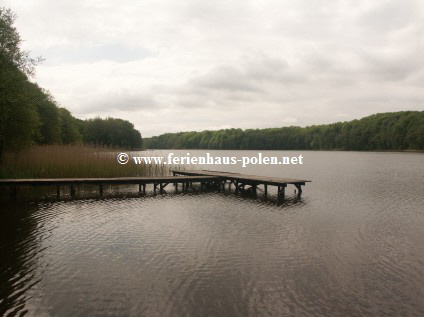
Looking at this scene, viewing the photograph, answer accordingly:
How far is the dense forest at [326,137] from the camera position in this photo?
3474 inches

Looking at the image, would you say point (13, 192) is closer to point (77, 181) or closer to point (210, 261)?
point (77, 181)

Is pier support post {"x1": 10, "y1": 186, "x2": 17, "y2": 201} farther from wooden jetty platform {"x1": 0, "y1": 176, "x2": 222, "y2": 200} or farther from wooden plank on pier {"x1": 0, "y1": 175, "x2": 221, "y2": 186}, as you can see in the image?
wooden plank on pier {"x1": 0, "y1": 175, "x2": 221, "y2": 186}

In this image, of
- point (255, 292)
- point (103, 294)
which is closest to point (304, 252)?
point (255, 292)

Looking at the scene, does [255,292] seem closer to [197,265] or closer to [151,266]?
[197,265]

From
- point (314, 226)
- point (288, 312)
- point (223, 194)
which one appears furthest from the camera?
point (223, 194)

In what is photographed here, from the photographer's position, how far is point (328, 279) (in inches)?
265

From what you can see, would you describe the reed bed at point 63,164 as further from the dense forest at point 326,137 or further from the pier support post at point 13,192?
the dense forest at point 326,137

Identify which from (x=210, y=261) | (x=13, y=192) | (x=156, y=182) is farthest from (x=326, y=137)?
(x=210, y=261)

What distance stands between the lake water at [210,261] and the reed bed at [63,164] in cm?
557

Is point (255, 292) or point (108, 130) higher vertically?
point (108, 130)

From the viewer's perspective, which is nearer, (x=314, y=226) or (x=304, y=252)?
(x=304, y=252)

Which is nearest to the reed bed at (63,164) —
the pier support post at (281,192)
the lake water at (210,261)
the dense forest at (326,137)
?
the lake water at (210,261)

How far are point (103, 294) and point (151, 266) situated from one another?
146 cm

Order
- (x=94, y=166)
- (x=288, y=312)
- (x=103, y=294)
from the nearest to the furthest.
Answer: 1. (x=288, y=312)
2. (x=103, y=294)
3. (x=94, y=166)
